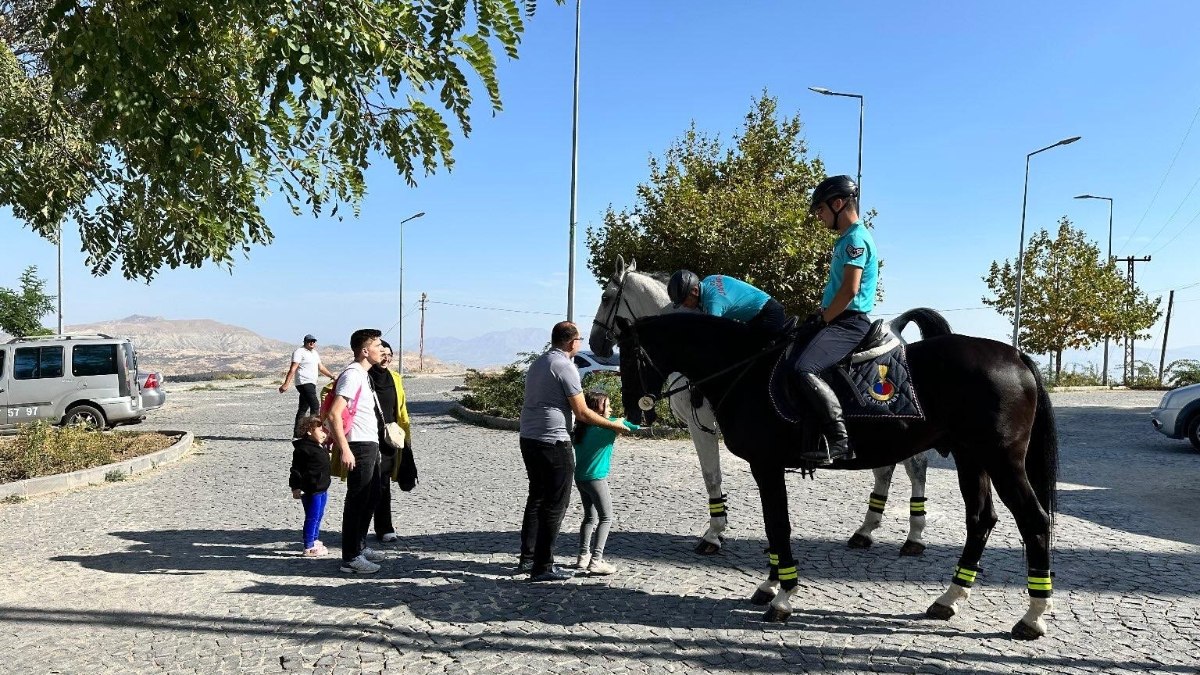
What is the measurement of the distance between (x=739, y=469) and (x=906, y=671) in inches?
270

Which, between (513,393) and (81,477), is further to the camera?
(513,393)

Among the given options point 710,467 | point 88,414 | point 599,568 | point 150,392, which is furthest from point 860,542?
point 150,392

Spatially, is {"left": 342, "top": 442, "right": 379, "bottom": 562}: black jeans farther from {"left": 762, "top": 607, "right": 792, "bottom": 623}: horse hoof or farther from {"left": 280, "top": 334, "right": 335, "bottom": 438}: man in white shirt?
{"left": 280, "top": 334, "right": 335, "bottom": 438}: man in white shirt

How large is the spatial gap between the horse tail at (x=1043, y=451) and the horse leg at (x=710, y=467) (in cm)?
235

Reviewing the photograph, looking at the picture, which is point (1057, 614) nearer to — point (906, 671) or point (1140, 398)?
point (906, 671)

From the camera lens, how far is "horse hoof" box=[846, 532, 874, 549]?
6762 mm

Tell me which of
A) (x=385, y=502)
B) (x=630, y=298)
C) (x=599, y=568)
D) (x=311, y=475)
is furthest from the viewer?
(x=630, y=298)

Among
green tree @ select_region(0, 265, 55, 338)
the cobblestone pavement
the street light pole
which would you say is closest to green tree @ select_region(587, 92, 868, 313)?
the street light pole

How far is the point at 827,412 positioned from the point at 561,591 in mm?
2258

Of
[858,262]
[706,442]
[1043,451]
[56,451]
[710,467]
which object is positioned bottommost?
[56,451]

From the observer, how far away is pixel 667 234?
21266 mm

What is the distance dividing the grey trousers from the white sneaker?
1.60 m

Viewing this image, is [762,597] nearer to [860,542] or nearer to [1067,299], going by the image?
[860,542]

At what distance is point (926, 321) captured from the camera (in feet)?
20.0
